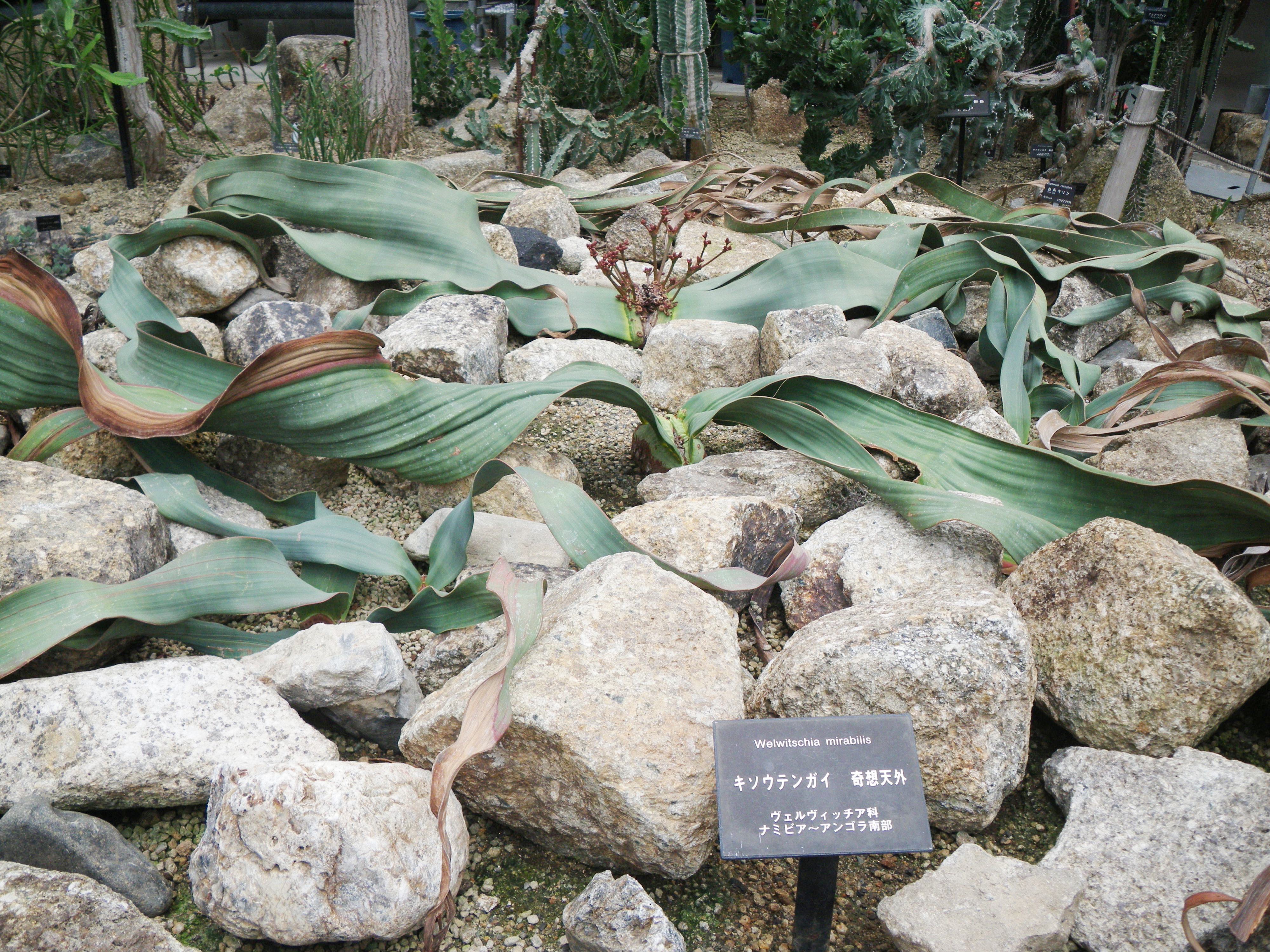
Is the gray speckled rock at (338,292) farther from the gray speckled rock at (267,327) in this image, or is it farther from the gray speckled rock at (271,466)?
the gray speckled rock at (271,466)

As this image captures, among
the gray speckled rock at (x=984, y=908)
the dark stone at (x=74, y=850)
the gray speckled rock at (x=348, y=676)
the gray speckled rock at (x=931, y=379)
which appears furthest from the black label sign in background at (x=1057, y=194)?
the dark stone at (x=74, y=850)

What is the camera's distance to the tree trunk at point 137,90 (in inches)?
160

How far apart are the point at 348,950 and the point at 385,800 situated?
184 millimetres

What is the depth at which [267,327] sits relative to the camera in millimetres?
2219

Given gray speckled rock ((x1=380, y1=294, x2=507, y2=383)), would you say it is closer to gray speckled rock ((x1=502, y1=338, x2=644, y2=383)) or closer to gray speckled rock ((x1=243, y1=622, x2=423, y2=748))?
gray speckled rock ((x1=502, y1=338, x2=644, y2=383))

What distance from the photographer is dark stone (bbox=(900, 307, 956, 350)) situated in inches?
101

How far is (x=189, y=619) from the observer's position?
153 centimetres

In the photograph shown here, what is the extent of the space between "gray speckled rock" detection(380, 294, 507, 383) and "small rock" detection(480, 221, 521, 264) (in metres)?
0.48

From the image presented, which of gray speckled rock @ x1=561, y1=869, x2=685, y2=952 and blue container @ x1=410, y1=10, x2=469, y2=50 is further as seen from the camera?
blue container @ x1=410, y1=10, x2=469, y2=50

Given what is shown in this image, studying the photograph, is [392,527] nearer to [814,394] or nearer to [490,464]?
[490,464]

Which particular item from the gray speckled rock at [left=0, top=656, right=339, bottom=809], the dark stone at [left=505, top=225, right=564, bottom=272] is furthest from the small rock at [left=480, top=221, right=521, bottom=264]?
the gray speckled rock at [left=0, top=656, right=339, bottom=809]

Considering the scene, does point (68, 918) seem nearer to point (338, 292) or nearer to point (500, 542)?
point (500, 542)

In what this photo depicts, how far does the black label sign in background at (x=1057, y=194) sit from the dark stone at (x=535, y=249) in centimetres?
178

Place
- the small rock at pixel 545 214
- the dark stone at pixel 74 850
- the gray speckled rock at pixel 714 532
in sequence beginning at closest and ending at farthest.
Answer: the dark stone at pixel 74 850, the gray speckled rock at pixel 714 532, the small rock at pixel 545 214
